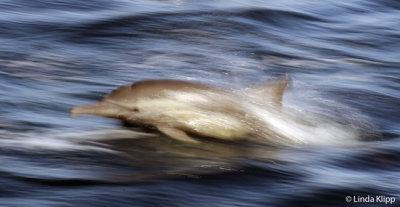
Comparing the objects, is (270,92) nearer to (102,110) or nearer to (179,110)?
(179,110)

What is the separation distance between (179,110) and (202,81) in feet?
7.11

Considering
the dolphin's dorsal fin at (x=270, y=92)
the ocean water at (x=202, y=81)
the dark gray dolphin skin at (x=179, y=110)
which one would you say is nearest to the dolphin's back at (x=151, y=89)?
the dark gray dolphin skin at (x=179, y=110)

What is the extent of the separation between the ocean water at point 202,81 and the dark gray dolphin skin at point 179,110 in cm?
11

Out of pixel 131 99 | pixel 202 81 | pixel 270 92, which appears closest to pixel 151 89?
pixel 131 99

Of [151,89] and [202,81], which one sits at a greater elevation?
[151,89]

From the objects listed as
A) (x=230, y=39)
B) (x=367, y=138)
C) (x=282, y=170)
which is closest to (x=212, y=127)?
(x=282, y=170)

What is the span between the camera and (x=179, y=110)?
698 cm

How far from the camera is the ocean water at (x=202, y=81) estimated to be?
594cm

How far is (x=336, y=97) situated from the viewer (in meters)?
9.03

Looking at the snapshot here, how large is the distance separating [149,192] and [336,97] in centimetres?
365

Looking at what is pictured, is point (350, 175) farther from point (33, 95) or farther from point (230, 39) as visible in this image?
point (230, 39)

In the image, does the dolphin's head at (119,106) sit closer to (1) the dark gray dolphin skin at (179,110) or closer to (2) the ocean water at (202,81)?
(1) the dark gray dolphin skin at (179,110)

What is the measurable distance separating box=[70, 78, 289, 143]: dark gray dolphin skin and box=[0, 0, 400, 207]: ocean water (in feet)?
0.36

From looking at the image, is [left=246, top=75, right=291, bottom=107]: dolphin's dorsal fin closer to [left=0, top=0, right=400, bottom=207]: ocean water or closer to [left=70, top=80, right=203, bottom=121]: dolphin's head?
[left=0, top=0, right=400, bottom=207]: ocean water
